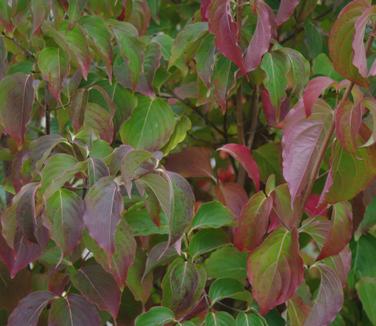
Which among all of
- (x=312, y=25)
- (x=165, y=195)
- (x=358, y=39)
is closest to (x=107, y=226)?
(x=165, y=195)

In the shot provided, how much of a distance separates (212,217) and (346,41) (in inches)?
15.2

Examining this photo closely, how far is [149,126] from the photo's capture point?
1.46m

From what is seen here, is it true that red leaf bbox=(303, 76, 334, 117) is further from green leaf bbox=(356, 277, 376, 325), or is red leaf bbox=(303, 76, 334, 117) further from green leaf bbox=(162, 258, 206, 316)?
green leaf bbox=(356, 277, 376, 325)

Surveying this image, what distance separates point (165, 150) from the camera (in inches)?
59.8

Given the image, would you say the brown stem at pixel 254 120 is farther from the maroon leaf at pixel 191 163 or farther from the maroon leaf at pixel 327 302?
the maroon leaf at pixel 327 302

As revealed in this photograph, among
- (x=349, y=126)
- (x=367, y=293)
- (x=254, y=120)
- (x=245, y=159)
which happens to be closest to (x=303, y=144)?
(x=349, y=126)

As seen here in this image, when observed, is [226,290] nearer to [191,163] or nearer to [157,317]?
[157,317]

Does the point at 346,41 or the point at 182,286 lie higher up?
the point at 346,41

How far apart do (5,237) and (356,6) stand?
0.56m

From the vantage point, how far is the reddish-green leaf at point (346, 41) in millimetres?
1107

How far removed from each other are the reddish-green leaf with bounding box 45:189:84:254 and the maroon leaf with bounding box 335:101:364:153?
1.17ft

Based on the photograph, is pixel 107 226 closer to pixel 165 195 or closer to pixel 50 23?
pixel 165 195

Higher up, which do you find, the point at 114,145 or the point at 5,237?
the point at 5,237

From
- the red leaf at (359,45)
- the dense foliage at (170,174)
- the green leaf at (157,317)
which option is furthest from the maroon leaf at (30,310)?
the red leaf at (359,45)
